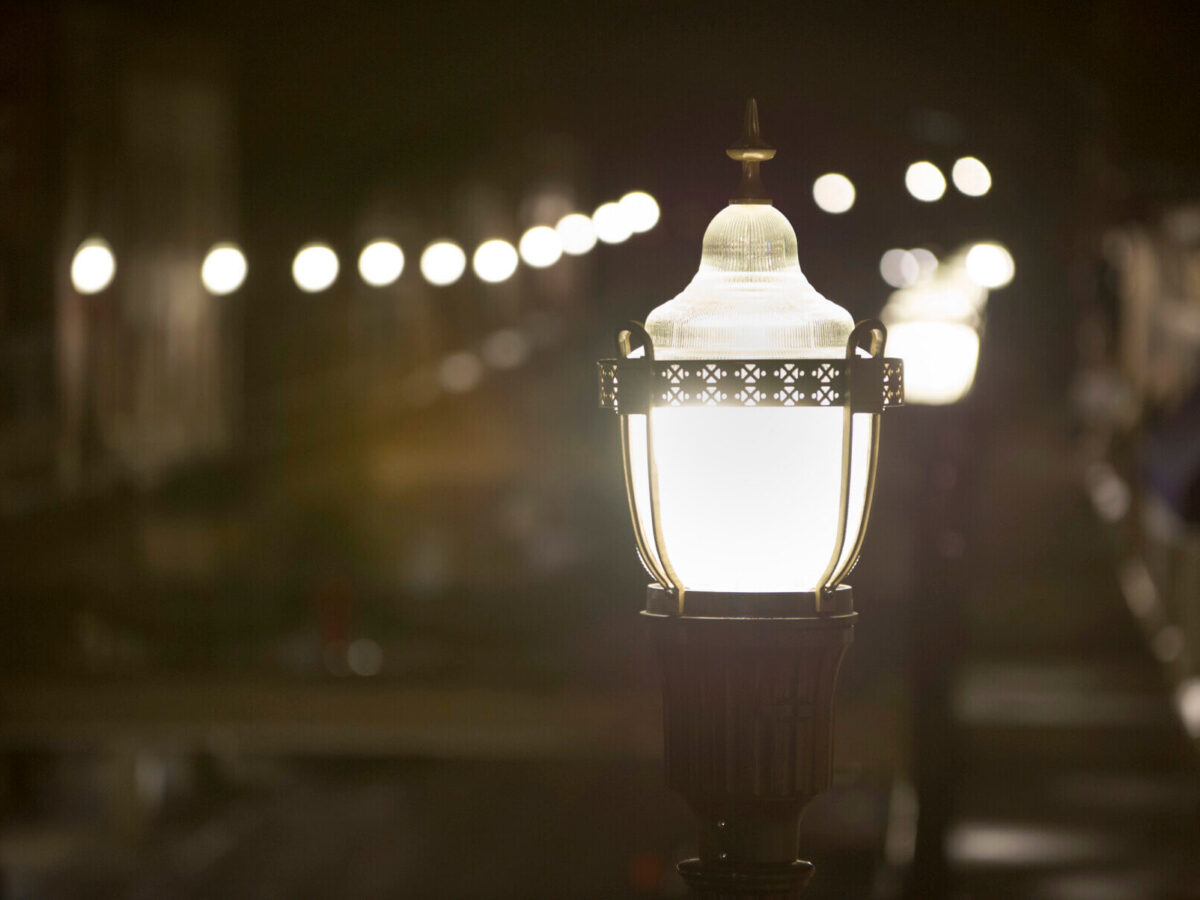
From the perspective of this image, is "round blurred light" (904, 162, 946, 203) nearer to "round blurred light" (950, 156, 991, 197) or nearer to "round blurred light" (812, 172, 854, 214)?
"round blurred light" (950, 156, 991, 197)

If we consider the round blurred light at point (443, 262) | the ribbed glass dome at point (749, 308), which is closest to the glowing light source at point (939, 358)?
the round blurred light at point (443, 262)

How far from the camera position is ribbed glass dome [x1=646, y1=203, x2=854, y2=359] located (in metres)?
2.70

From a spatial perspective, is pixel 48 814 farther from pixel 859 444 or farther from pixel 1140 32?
pixel 859 444

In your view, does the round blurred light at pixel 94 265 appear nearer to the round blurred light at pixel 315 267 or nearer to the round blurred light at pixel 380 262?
the round blurred light at pixel 315 267

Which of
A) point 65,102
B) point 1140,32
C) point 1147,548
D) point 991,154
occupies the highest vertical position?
point 65,102

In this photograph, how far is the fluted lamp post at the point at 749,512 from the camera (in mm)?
2670

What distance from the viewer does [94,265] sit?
7453mm

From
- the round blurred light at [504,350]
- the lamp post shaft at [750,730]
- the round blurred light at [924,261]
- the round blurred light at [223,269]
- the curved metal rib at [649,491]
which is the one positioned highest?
the round blurred light at [504,350]

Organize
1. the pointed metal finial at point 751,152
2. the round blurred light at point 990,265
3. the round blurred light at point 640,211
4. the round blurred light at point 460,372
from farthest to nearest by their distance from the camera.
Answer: the round blurred light at point 460,372 < the round blurred light at point 990,265 < the round blurred light at point 640,211 < the pointed metal finial at point 751,152

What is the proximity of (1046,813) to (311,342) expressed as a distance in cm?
1586

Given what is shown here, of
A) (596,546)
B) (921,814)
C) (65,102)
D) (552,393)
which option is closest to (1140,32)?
(921,814)

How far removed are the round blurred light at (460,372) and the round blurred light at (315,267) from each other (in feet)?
90.7

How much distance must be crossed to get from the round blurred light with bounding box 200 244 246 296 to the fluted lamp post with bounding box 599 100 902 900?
436 centimetres

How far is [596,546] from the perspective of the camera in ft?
96.6
